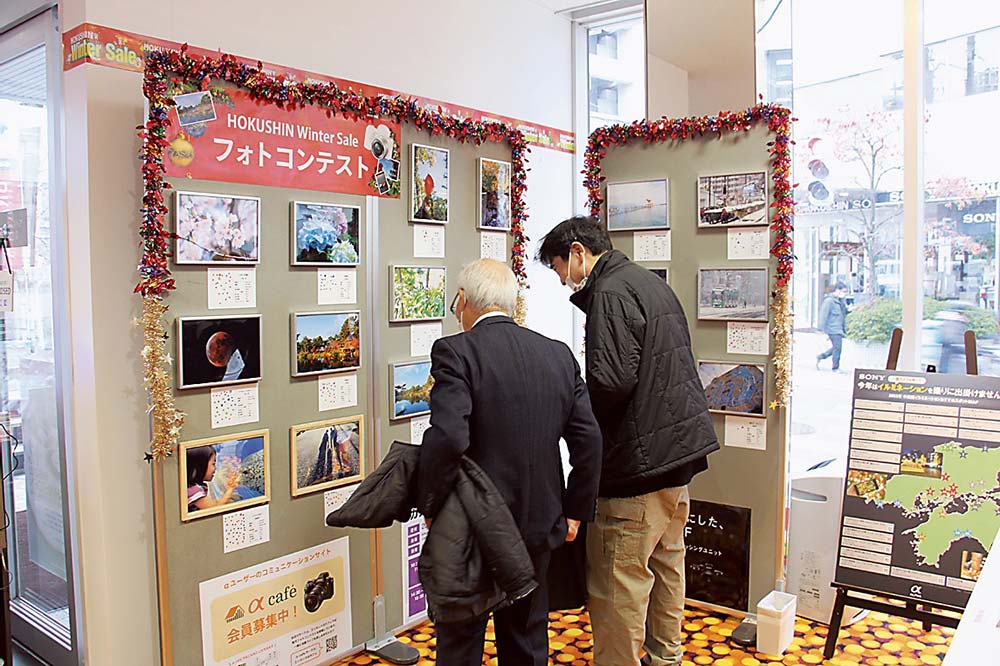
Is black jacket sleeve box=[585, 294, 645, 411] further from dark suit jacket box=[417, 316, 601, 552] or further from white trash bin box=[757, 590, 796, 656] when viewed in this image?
white trash bin box=[757, 590, 796, 656]

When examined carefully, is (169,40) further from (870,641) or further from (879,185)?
(870,641)

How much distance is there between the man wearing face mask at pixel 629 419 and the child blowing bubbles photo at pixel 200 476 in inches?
50.5

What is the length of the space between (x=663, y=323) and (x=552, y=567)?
91 centimetres

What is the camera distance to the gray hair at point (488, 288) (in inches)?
95.9

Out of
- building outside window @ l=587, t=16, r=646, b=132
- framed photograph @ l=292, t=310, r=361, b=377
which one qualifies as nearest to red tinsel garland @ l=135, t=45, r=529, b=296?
framed photograph @ l=292, t=310, r=361, b=377

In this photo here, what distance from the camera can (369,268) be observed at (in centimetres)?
321

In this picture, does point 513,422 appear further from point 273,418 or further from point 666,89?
point 666,89

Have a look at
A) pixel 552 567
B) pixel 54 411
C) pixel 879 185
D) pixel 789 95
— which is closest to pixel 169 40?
pixel 54 411

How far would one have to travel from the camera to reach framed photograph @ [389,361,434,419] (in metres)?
3.34

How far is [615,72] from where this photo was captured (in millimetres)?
4910

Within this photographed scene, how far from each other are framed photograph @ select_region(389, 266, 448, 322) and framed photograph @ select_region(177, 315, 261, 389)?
0.65 m

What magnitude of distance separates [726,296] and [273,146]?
1.97 m
